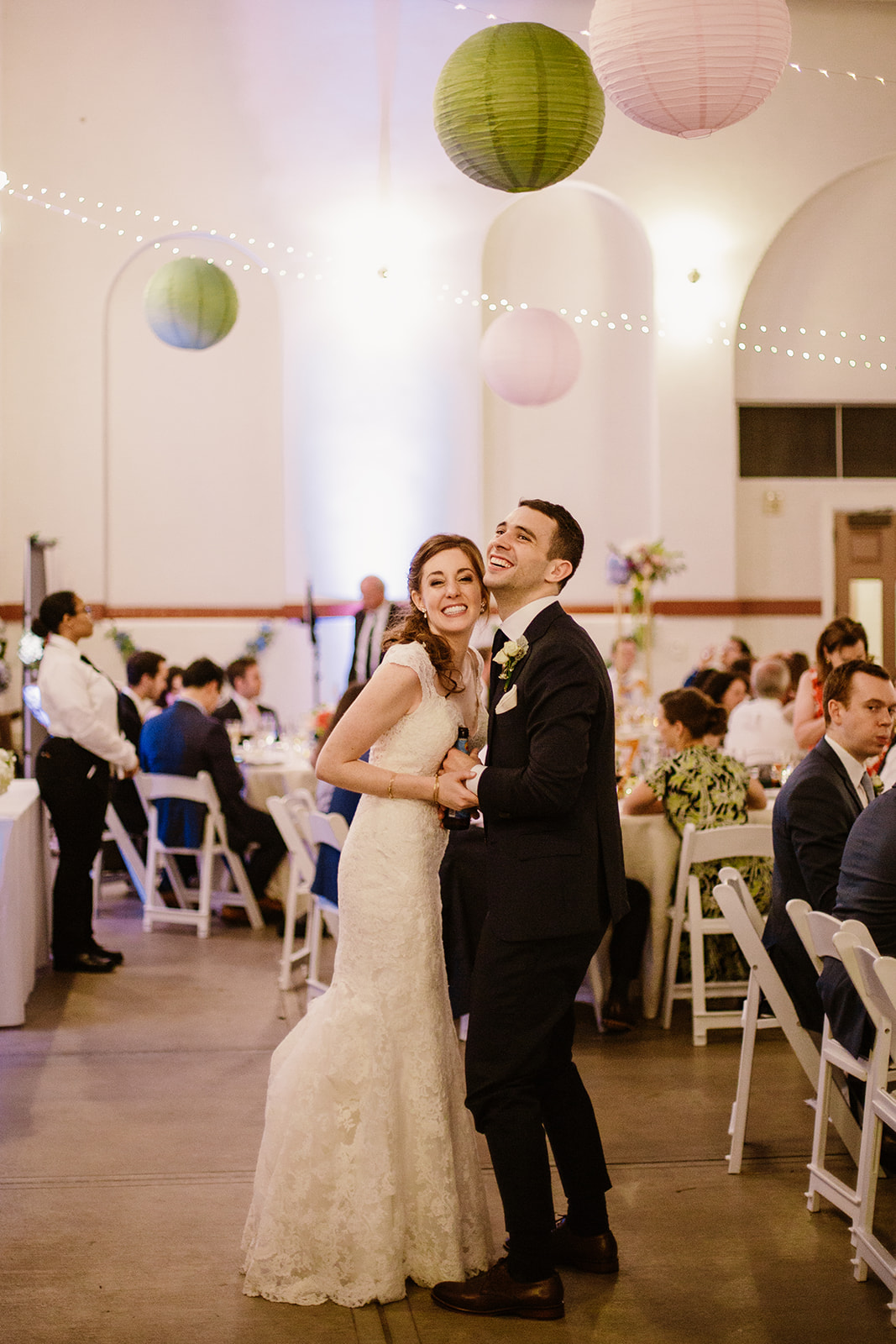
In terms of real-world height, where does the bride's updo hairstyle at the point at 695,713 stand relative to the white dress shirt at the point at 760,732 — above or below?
above

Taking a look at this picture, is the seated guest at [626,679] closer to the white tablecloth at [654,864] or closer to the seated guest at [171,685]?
the seated guest at [171,685]

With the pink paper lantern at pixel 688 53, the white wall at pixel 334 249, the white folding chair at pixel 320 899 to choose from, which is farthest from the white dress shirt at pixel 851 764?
the white wall at pixel 334 249

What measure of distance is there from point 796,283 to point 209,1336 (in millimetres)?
11019

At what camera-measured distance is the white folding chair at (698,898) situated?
16.2ft

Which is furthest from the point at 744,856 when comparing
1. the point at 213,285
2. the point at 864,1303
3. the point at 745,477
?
the point at 745,477

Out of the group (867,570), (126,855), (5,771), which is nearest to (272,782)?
(126,855)

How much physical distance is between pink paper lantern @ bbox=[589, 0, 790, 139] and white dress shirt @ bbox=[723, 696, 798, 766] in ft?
10.3

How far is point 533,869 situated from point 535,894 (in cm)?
5

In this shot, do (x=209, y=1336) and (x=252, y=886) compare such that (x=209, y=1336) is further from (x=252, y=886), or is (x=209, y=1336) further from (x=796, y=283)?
(x=796, y=283)

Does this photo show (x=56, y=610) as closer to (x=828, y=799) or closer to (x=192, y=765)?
(x=192, y=765)

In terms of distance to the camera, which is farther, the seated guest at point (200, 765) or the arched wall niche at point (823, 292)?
the arched wall niche at point (823, 292)

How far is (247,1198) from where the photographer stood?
11.6 feet

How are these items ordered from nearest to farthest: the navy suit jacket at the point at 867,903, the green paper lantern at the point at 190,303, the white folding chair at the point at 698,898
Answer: the navy suit jacket at the point at 867,903 < the white folding chair at the point at 698,898 < the green paper lantern at the point at 190,303

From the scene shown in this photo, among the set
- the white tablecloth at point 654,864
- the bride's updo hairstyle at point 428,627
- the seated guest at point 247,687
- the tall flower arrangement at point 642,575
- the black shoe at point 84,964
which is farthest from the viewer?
the tall flower arrangement at point 642,575
